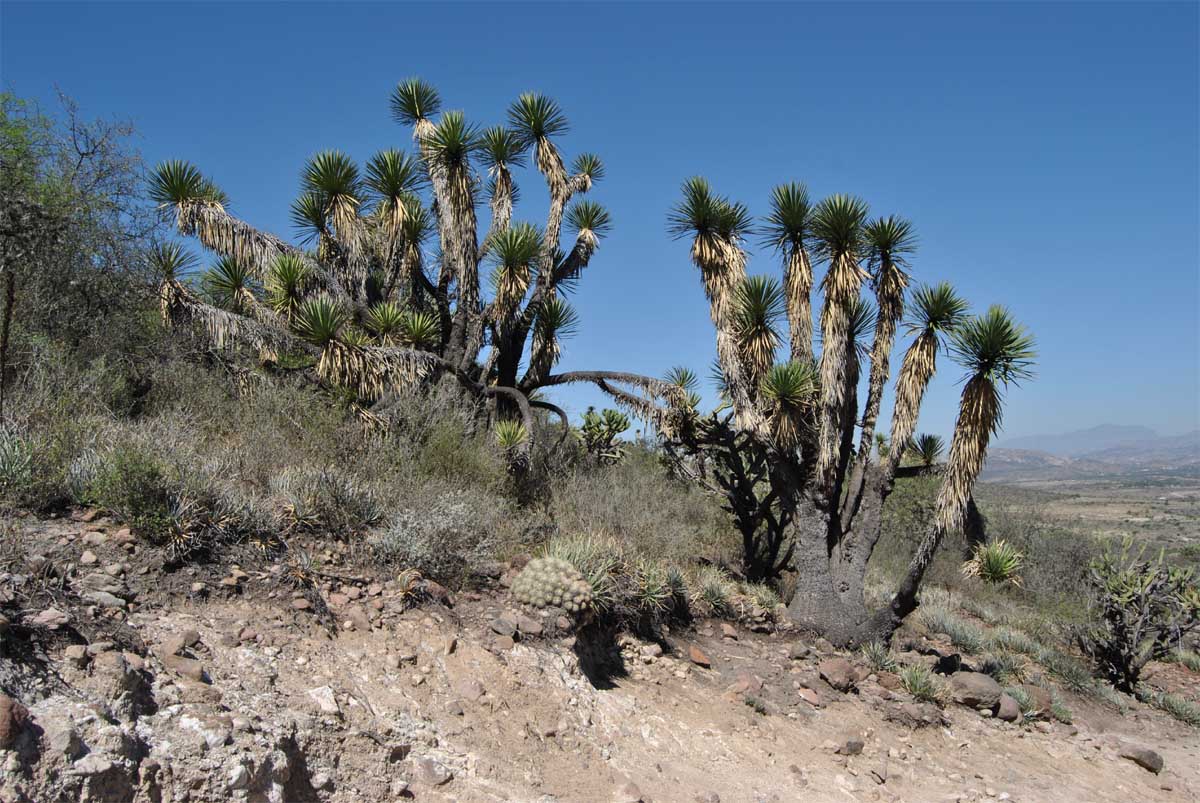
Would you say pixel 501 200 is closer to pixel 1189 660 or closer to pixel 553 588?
pixel 553 588

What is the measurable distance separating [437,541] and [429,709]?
6.02ft

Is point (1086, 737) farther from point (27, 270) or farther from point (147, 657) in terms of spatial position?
point (27, 270)

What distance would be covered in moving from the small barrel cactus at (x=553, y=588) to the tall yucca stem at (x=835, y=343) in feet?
13.3

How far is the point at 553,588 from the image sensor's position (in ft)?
22.1

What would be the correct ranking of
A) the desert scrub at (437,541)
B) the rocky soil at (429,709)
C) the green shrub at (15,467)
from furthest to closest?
the desert scrub at (437,541) < the green shrub at (15,467) < the rocky soil at (429,709)

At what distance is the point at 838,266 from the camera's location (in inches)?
363

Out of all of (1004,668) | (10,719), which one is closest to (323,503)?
(10,719)

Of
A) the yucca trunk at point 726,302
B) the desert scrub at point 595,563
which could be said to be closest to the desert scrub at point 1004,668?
the yucca trunk at point 726,302

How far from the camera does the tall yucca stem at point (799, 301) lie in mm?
9547

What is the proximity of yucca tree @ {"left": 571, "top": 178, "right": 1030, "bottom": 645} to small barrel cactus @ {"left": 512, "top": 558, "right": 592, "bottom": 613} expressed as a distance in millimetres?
3671

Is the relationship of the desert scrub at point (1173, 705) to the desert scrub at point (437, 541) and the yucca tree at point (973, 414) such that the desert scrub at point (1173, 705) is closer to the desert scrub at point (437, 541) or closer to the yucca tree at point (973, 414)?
the yucca tree at point (973, 414)

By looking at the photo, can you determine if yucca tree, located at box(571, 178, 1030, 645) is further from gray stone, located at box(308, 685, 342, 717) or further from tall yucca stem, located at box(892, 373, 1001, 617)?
gray stone, located at box(308, 685, 342, 717)

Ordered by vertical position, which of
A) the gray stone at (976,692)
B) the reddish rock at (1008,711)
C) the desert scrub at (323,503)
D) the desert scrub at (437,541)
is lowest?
the reddish rock at (1008,711)

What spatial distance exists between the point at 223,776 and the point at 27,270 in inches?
301
